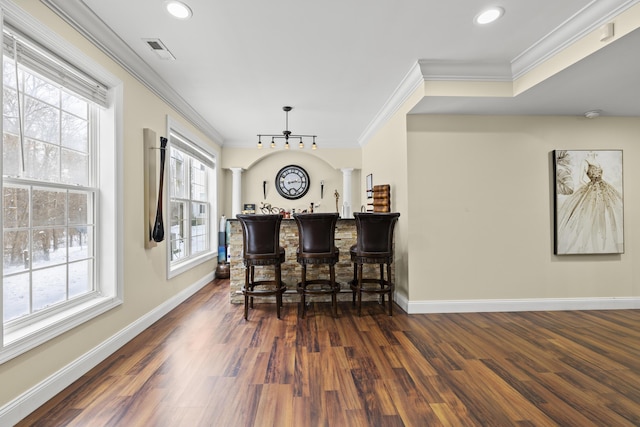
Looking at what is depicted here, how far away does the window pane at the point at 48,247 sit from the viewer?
191 cm

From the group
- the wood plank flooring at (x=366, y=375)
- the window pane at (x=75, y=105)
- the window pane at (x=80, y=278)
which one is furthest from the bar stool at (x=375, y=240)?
the window pane at (x=75, y=105)

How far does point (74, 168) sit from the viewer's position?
227cm

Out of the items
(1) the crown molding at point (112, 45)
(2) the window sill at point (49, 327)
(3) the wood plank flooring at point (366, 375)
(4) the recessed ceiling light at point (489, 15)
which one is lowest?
(3) the wood plank flooring at point (366, 375)

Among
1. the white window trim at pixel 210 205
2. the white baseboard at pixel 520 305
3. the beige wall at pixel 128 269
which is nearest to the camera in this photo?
the beige wall at pixel 128 269

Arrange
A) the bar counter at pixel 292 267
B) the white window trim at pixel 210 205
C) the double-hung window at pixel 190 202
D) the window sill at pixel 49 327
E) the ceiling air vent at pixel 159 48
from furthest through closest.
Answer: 1. the double-hung window at pixel 190 202
2. the bar counter at pixel 292 267
3. the white window trim at pixel 210 205
4. the ceiling air vent at pixel 159 48
5. the window sill at pixel 49 327

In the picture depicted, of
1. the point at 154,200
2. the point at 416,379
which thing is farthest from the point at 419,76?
Result: the point at 154,200

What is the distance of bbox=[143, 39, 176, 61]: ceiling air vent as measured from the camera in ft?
8.10

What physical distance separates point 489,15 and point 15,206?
131 inches

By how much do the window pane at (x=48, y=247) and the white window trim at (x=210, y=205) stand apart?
1.33 m

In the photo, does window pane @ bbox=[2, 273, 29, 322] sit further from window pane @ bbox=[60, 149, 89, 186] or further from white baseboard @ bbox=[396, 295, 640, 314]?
white baseboard @ bbox=[396, 295, 640, 314]

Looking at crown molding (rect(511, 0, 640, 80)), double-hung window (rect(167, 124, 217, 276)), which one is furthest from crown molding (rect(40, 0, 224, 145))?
crown molding (rect(511, 0, 640, 80))

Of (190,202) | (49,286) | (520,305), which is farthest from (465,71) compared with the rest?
(190,202)

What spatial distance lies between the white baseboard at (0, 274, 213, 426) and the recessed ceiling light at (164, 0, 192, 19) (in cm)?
249

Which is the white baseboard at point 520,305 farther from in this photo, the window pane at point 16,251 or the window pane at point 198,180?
the window pane at point 198,180
